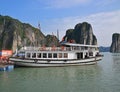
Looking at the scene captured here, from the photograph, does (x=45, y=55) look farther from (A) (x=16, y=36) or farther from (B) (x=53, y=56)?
(A) (x=16, y=36)

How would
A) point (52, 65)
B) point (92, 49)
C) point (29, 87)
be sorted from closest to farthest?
point (29, 87), point (52, 65), point (92, 49)

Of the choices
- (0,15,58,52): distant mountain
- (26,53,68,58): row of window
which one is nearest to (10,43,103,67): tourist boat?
(26,53,68,58): row of window

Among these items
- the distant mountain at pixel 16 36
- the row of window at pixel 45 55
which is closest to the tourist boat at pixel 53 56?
the row of window at pixel 45 55

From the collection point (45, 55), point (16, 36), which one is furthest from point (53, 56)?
point (16, 36)

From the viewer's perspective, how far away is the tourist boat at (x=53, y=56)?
40188 millimetres

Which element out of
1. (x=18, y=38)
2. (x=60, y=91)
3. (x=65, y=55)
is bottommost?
(x=60, y=91)

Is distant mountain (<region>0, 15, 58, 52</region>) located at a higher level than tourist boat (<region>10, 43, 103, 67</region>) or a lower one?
higher

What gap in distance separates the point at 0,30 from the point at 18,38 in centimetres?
1272

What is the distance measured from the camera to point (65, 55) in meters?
42.0

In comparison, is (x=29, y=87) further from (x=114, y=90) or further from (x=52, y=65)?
(x=52, y=65)

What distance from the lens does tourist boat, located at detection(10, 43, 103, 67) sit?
40.2 metres

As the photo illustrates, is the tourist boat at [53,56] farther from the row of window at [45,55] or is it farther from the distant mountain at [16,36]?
the distant mountain at [16,36]

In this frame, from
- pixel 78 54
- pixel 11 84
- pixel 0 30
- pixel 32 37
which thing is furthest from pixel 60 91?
pixel 32 37

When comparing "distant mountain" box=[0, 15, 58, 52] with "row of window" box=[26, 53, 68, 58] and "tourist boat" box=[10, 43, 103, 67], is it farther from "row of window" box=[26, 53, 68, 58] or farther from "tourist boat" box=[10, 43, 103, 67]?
"row of window" box=[26, 53, 68, 58]
